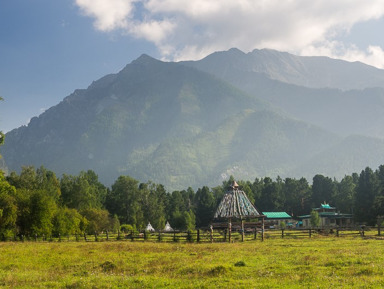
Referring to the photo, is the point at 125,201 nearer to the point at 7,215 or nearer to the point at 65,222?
the point at 65,222

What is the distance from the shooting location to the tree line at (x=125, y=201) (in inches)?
2373

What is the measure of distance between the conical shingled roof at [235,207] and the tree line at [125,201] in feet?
89.8

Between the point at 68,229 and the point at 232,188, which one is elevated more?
the point at 232,188

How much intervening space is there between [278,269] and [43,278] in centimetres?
1238

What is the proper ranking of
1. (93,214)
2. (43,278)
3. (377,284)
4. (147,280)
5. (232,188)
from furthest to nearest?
(93,214) < (232,188) < (43,278) < (147,280) < (377,284)

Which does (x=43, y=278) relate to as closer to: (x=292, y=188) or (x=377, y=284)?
(x=377, y=284)

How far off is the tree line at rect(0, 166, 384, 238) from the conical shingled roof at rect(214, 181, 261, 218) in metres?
27.4

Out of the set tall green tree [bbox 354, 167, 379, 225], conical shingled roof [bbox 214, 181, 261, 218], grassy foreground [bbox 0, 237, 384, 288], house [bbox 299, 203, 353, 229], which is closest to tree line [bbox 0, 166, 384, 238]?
tall green tree [bbox 354, 167, 379, 225]

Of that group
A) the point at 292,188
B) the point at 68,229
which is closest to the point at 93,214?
the point at 68,229

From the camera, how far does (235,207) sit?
173 feet

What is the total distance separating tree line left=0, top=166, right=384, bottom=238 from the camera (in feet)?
198

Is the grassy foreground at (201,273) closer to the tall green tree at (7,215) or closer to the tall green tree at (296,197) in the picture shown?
the tall green tree at (7,215)

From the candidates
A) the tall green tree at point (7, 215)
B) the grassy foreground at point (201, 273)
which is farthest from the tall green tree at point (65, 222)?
the grassy foreground at point (201, 273)

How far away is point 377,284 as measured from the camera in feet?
50.8
